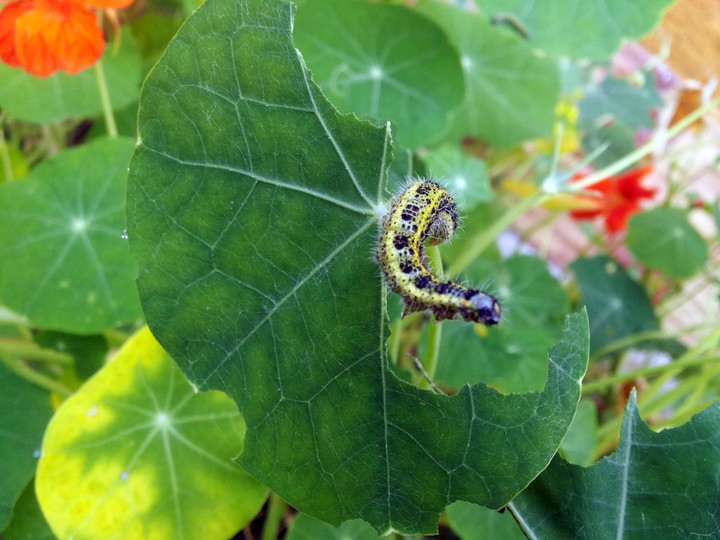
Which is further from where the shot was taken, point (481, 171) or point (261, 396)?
point (481, 171)

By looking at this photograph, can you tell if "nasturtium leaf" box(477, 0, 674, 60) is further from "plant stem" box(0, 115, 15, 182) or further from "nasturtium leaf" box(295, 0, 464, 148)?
"plant stem" box(0, 115, 15, 182)

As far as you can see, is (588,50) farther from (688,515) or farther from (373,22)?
(688,515)

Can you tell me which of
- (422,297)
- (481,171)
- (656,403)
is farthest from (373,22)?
(656,403)

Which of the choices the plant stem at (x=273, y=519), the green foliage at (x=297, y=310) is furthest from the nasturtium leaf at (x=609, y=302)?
the plant stem at (x=273, y=519)

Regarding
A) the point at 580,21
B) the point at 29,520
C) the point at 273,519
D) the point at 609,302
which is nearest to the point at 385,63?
the point at 580,21

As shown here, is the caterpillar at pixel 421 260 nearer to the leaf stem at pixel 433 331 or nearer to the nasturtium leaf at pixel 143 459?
the leaf stem at pixel 433 331

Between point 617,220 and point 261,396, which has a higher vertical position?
point 261,396

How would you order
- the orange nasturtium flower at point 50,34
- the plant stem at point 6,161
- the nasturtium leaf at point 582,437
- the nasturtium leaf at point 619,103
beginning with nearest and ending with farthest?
the orange nasturtium flower at point 50,34
the nasturtium leaf at point 582,437
the plant stem at point 6,161
the nasturtium leaf at point 619,103

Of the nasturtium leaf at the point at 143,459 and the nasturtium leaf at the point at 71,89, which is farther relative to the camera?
the nasturtium leaf at the point at 71,89
